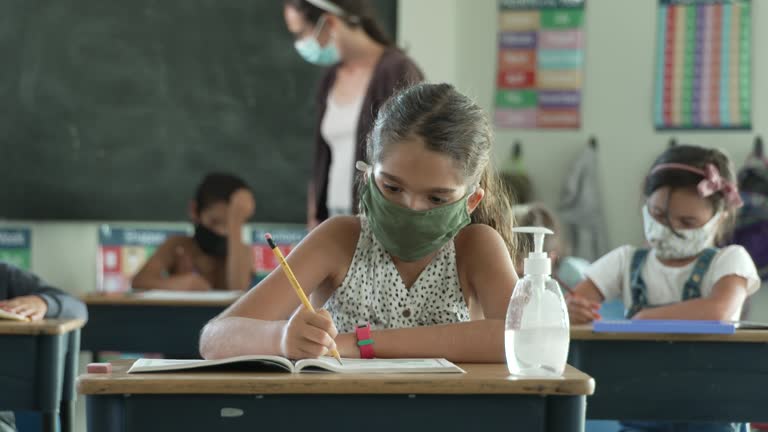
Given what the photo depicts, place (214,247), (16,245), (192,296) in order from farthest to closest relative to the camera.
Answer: (16,245) → (214,247) → (192,296)

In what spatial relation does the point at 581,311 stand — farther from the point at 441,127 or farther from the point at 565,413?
the point at 565,413

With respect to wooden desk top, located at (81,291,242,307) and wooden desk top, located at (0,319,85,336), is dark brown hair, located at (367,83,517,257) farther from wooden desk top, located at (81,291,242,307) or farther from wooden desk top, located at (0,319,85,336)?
wooden desk top, located at (81,291,242,307)

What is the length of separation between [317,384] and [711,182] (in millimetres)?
1836

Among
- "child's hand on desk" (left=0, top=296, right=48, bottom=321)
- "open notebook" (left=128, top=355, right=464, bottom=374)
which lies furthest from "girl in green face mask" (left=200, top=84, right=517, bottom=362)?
"child's hand on desk" (left=0, top=296, right=48, bottom=321)

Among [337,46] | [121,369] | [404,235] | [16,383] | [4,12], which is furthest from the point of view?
[4,12]

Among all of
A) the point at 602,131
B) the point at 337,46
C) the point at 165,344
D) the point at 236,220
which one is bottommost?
the point at 165,344

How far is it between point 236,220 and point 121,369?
3333 millimetres

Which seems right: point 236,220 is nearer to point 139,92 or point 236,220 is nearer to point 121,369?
point 139,92

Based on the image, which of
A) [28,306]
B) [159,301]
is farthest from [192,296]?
[28,306]

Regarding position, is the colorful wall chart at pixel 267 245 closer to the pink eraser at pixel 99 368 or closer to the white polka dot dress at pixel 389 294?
the white polka dot dress at pixel 389 294

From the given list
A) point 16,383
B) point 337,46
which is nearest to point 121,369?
point 16,383

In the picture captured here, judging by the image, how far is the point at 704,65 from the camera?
5105 millimetres

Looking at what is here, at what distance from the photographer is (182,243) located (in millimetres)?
4684

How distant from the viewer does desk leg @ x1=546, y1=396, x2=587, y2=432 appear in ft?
4.22
